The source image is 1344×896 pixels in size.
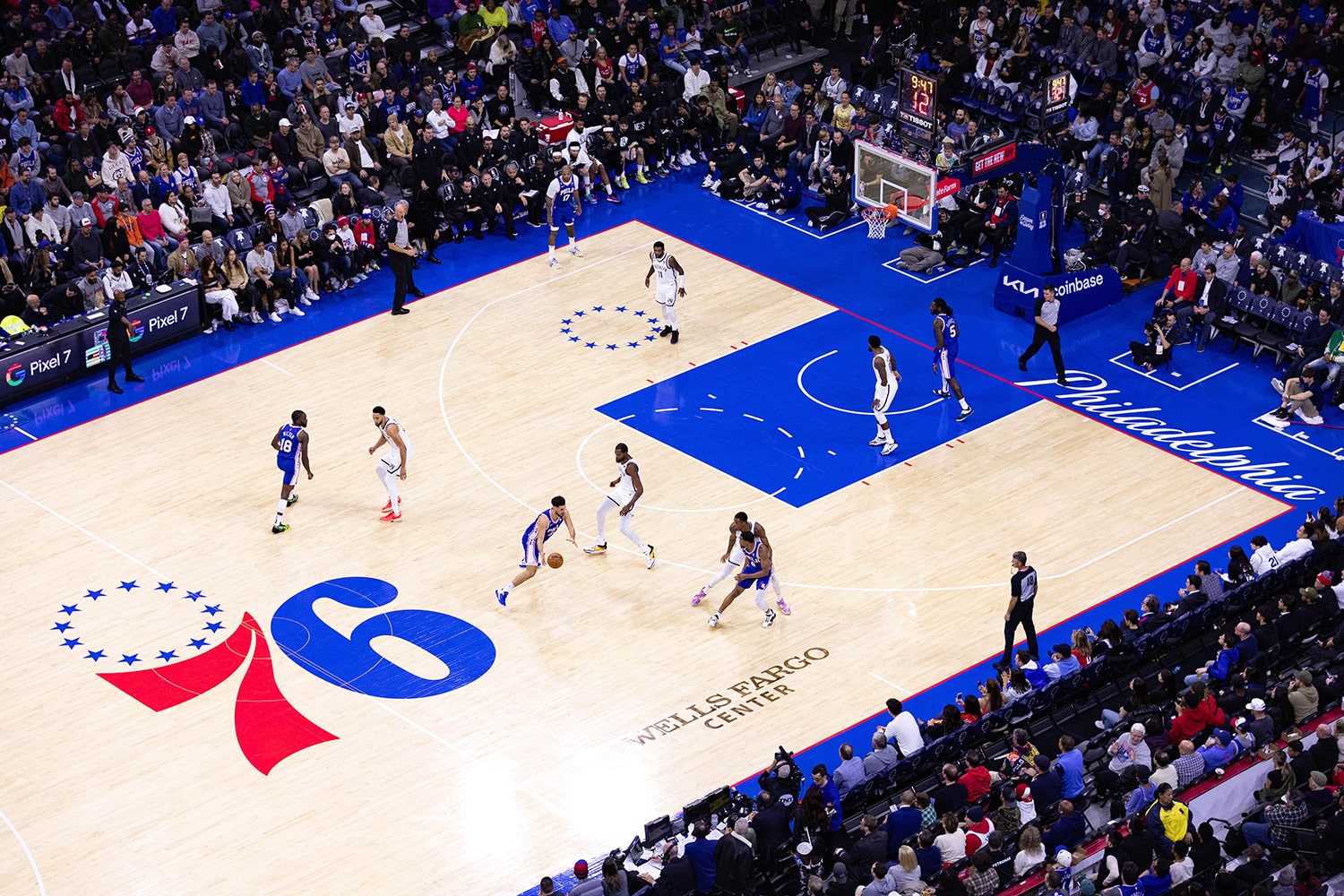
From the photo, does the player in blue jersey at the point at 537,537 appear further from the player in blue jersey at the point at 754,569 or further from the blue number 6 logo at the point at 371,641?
the player in blue jersey at the point at 754,569

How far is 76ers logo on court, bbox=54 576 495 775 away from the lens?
2583cm

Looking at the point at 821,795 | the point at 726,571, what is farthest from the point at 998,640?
the point at 821,795

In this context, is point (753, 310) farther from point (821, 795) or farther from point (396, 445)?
point (821, 795)

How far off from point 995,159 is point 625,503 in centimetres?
1296

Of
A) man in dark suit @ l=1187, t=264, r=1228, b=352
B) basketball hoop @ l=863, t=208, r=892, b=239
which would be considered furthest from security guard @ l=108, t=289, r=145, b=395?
man in dark suit @ l=1187, t=264, r=1228, b=352

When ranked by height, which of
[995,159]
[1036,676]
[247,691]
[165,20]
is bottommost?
[247,691]

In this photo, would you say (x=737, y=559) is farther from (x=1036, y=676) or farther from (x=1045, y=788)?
(x=1045, y=788)

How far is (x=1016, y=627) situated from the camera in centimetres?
2625

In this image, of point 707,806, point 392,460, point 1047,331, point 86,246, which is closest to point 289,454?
point 392,460

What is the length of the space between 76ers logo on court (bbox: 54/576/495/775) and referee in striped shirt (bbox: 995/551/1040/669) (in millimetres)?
7062

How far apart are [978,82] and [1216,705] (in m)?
23.2

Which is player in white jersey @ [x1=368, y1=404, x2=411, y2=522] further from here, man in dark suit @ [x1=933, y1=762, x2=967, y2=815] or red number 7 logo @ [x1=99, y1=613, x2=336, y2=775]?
man in dark suit @ [x1=933, y1=762, x2=967, y2=815]

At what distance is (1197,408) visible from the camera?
32719mm

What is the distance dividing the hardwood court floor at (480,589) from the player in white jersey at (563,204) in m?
2.31
